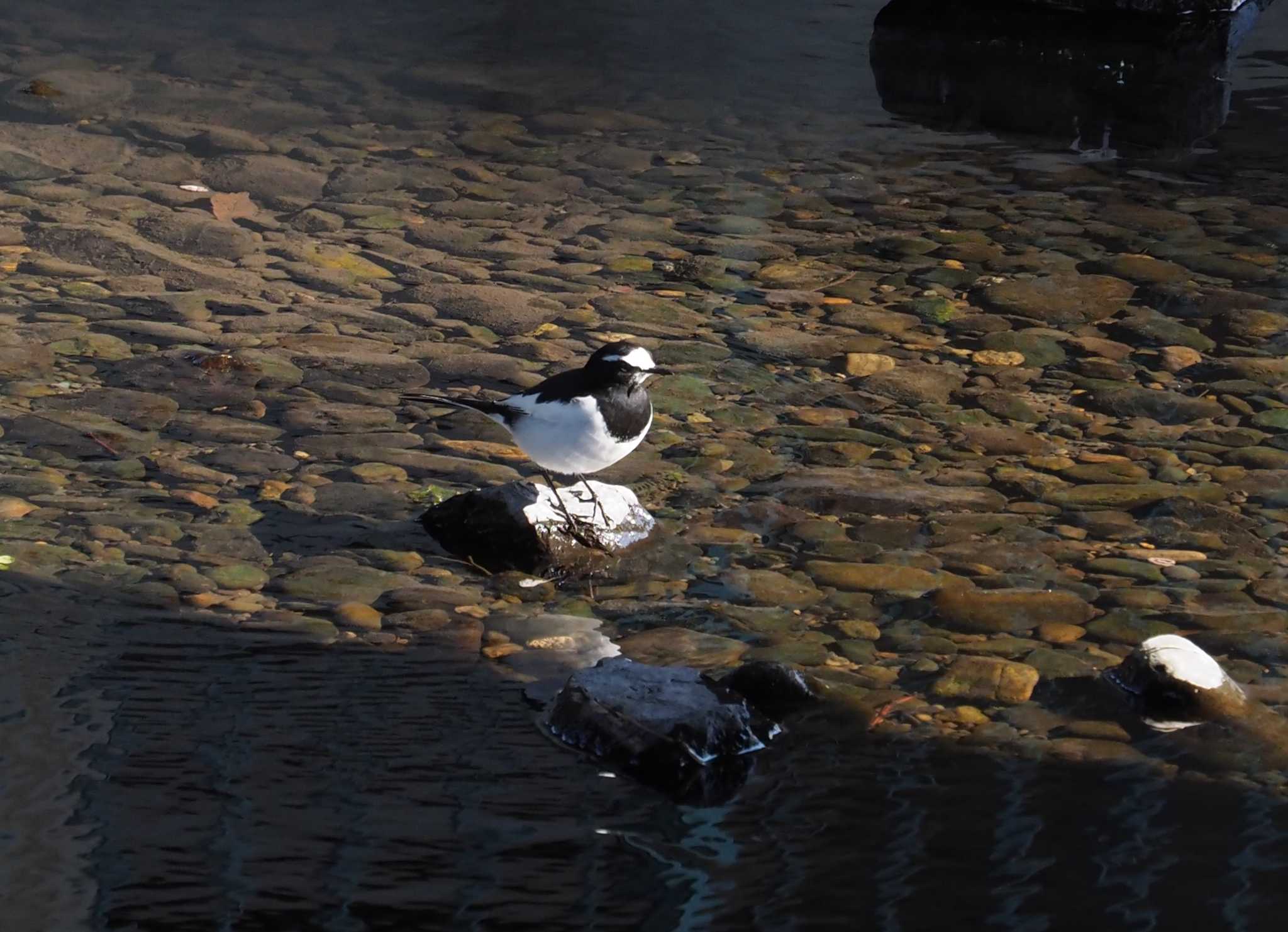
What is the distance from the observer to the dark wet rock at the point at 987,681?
4.02 m

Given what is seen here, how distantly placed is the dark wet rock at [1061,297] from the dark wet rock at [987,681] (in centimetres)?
285

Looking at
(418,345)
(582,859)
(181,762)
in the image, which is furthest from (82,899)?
(418,345)

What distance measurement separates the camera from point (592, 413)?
4.44m

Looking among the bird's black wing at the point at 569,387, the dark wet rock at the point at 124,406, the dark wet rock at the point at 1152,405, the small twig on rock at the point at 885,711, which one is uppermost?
the bird's black wing at the point at 569,387

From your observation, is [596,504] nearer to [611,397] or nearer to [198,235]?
[611,397]

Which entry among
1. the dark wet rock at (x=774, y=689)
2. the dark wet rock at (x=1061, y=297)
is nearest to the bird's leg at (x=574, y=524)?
the dark wet rock at (x=774, y=689)

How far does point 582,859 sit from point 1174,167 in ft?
21.9

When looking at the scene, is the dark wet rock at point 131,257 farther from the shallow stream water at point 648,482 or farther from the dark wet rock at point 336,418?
the dark wet rock at point 336,418

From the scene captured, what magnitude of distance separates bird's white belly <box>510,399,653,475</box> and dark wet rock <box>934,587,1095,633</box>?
3.30ft

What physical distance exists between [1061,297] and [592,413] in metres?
3.20

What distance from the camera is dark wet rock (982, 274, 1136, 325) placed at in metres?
6.75

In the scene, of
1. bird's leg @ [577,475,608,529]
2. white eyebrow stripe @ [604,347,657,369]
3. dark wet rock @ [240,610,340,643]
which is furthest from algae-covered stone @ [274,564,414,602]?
Result: white eyebrow stripe @ [604,347,657,369]

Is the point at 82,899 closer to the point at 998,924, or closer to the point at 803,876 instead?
the point at 803,876

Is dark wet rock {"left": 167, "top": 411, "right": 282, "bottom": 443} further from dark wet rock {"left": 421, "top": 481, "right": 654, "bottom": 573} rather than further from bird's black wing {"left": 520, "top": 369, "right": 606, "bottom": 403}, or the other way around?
bird's black wing {"left": 520, "top": 369, "right": 606, "bottom": 403}
